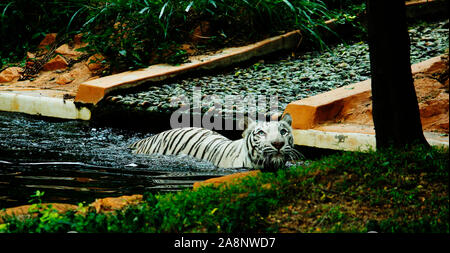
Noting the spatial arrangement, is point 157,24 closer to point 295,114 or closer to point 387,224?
point 295,114

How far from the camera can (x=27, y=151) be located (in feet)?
22.4

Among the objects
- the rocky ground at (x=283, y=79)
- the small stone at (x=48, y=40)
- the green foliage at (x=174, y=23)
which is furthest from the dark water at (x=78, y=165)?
the small stone at (x=48, y=40)

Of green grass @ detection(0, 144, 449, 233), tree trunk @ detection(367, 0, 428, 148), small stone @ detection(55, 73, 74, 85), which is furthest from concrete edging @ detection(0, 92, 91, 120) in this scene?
tree trunk @ detection(367, 0, 428, 148)

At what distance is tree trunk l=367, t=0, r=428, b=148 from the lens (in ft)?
14.0

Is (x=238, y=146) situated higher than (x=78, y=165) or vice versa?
(x=238, y=146)

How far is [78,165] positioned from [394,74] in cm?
350

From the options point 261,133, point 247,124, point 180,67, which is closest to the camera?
point 261,133

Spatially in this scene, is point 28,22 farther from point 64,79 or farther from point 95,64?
point 95,64

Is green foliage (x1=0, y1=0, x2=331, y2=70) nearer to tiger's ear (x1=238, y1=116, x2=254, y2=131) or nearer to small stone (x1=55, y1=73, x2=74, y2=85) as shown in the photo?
small stone (x1=55, y1=73, x2=74, y2=85)

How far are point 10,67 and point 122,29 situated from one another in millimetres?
2354

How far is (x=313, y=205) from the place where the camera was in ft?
12.3

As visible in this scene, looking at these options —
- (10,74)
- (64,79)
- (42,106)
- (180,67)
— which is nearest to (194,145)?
(180,67)

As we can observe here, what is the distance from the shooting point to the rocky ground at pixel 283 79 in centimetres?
817
